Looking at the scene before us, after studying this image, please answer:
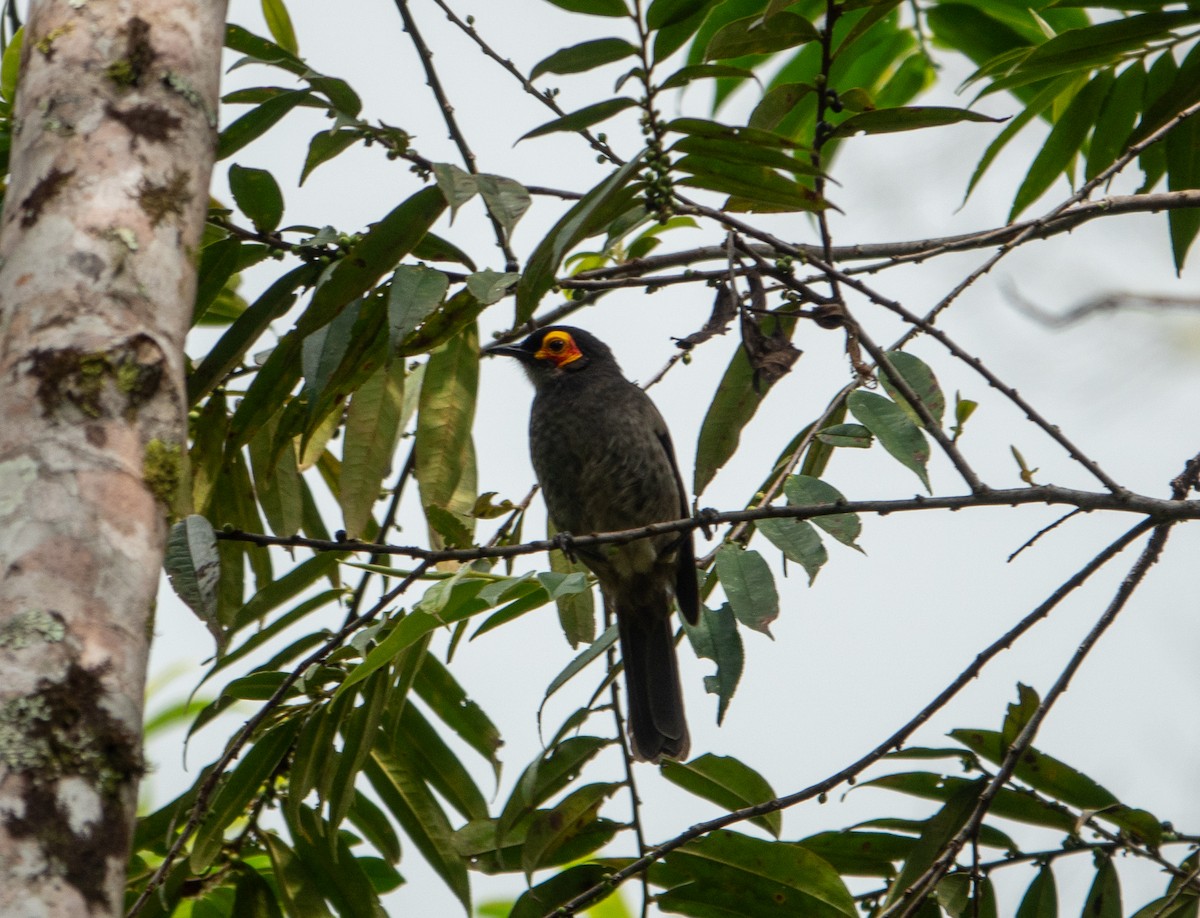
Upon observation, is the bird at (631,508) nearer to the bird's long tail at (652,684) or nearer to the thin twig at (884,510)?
the bird's long tail at (652,684)

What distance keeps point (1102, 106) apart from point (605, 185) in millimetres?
2151

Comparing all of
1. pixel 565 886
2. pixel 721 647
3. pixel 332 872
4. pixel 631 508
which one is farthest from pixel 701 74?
pixel 631 508

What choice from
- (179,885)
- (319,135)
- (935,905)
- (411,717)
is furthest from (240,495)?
(935,905)

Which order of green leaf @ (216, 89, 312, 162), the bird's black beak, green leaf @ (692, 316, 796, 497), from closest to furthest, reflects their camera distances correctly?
green leaf @ (216, 89, 312, 162) < green leaf @ (692, 316, 796, 497) < the bird's black beak

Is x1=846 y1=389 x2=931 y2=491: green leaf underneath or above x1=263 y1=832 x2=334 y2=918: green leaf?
above

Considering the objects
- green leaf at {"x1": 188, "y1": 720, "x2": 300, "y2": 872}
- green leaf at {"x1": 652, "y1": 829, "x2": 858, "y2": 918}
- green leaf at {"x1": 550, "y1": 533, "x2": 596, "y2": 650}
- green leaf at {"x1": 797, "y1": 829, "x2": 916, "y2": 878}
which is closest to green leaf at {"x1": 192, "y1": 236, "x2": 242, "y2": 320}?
green leaf at {"x1": 188, "y1": 720, "x2": 300, "y2": 872}

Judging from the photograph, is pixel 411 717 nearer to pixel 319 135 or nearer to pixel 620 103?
pixel 319 135

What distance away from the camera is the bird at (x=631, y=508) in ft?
14.9

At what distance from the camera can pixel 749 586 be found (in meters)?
2.51

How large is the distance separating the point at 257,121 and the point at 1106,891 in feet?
7.71

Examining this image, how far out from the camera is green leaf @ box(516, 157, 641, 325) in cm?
213

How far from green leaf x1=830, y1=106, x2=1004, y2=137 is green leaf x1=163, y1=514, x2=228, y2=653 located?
4.24ft

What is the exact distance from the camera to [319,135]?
269cm

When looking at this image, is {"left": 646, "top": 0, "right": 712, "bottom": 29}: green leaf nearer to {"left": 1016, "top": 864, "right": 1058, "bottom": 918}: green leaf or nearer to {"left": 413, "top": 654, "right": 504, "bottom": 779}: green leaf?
{"left": 413, "top": 654, "right": 504, "bottom": 779}: green leaf
